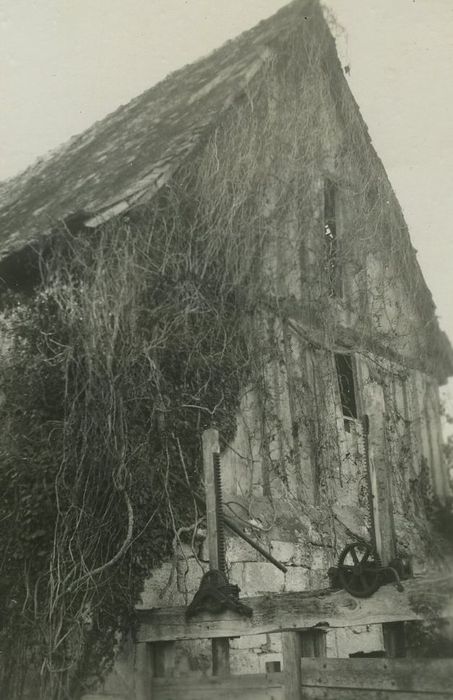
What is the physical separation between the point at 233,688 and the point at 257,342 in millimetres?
3969

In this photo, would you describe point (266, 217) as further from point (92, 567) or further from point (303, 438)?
point (92, 567)

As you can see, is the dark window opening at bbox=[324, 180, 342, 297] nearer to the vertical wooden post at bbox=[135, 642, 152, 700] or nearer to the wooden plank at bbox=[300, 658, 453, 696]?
the vertical wooden post at bbox=[135, 642, 152, 700]

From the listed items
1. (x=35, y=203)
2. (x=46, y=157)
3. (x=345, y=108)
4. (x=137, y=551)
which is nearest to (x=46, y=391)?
(x=137, y=551)

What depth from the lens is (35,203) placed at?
1003 centimetres

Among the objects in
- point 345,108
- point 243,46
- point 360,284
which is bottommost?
point 360,284

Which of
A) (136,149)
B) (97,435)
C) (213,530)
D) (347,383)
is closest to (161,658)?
(213,530)

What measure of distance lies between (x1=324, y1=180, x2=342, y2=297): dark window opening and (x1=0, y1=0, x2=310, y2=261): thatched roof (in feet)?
7.47

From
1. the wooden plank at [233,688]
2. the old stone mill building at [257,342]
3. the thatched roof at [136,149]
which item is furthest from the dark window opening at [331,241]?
the wooden plank at [233,688]

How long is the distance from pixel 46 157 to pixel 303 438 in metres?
8.12

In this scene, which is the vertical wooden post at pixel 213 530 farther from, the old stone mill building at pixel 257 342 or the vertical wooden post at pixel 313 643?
the vertical wooden post at pixel 313 643

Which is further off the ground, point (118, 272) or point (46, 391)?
point (118, 272)

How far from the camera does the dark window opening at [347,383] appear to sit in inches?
405

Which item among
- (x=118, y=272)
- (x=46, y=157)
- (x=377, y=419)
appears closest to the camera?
(x=377, y=419)

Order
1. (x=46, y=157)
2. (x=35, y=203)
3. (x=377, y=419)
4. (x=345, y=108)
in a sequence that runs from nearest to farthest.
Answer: (x=377, y=419)
(x=35, y=203)
(x=345, y=108)
(x=46, y=157)
